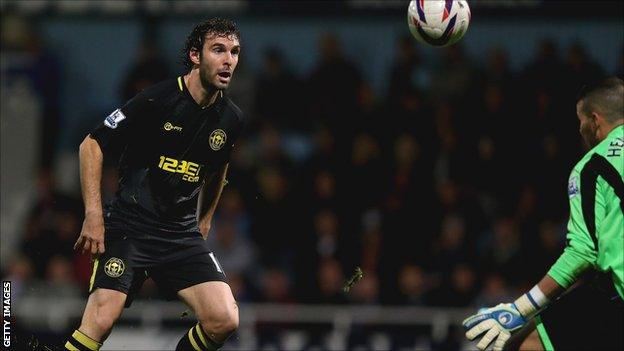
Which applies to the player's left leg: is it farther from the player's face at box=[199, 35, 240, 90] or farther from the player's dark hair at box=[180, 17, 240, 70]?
the player's dark hair at box=[180, 17, 240, 70]

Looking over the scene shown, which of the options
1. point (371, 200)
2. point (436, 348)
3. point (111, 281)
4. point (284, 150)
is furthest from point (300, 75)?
point (111, 281)

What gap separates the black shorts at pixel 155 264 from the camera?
20.8ft

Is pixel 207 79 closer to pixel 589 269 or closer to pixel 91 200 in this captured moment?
pixel 91 200

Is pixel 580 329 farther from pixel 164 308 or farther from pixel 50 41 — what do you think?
pixel 50 41

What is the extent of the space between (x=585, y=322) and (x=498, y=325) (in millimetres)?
459

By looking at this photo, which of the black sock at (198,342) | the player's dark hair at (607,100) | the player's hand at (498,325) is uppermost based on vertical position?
the player's dark hair at (607,100)

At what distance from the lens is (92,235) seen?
609cm

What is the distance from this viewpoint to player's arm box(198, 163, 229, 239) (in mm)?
6945

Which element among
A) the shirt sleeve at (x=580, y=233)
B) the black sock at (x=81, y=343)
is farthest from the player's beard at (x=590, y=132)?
the black sock at (x=81, y=343)

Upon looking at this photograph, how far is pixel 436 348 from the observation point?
31.5 feet

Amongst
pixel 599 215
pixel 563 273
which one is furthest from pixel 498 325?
pixel 599 215

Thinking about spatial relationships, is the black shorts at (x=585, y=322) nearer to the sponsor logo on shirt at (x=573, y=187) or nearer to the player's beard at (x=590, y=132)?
the sponsor logo on shirt at (x=573, y=187)

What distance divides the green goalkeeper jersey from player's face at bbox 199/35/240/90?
201 cm

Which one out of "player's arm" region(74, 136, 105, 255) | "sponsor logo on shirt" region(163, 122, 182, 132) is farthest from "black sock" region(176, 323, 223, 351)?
"sponsor logo on shirt" region(163, 122, 182, 132)
